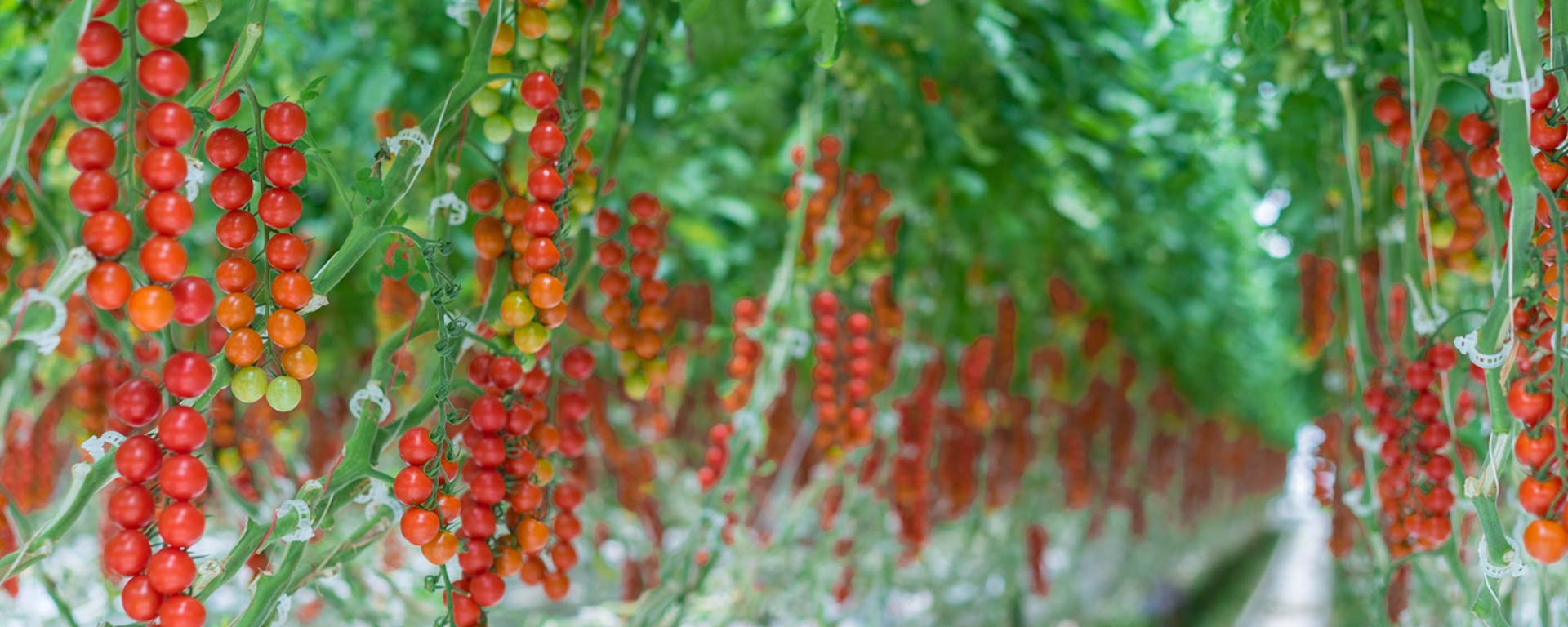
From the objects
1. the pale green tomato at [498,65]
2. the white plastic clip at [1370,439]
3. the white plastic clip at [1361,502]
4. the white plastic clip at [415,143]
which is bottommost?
the white plastic clip at [1361,502]

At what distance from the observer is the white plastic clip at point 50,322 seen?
22.7 inches

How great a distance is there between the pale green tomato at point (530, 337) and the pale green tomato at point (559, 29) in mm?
261

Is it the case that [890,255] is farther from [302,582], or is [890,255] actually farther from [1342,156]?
[302,582]

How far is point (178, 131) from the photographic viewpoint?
60 cm

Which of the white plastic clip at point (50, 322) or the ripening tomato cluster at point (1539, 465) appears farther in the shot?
the ripening tomato cluster at point (1539, 465)

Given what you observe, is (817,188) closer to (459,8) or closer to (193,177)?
(459,8)

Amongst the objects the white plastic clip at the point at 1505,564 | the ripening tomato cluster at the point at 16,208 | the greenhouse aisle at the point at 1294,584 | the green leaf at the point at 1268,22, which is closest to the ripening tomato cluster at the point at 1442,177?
the green leaf at the point at 1268,22

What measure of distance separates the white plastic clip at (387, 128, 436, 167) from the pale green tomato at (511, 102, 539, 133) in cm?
14

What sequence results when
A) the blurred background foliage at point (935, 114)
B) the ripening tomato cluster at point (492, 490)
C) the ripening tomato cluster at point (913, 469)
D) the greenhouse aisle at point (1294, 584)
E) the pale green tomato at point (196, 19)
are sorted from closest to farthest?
1. the pale green tomato at point (196, 19)
2. the ripening tomato cluster at point (492, 490)
3. the blurred background foliage at point (935, 114)
4. the ripening tomato cluster at point (913, 469)
5. the greenhouse aisle at point (1294, 584)

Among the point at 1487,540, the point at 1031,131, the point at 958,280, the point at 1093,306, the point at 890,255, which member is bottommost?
the point at 1093,306

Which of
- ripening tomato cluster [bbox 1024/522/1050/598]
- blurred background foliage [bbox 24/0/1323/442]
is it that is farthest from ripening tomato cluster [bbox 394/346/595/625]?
ripening tomato cluster [bbox 1024/522/1050/598]

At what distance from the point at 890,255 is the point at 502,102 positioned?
101 cm

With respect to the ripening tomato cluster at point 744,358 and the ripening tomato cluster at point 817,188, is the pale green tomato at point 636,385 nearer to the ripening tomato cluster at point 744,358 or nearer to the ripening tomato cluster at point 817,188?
the ripening tomato cluster at point 744,358

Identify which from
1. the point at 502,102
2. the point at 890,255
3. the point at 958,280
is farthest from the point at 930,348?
the point at 502,102
